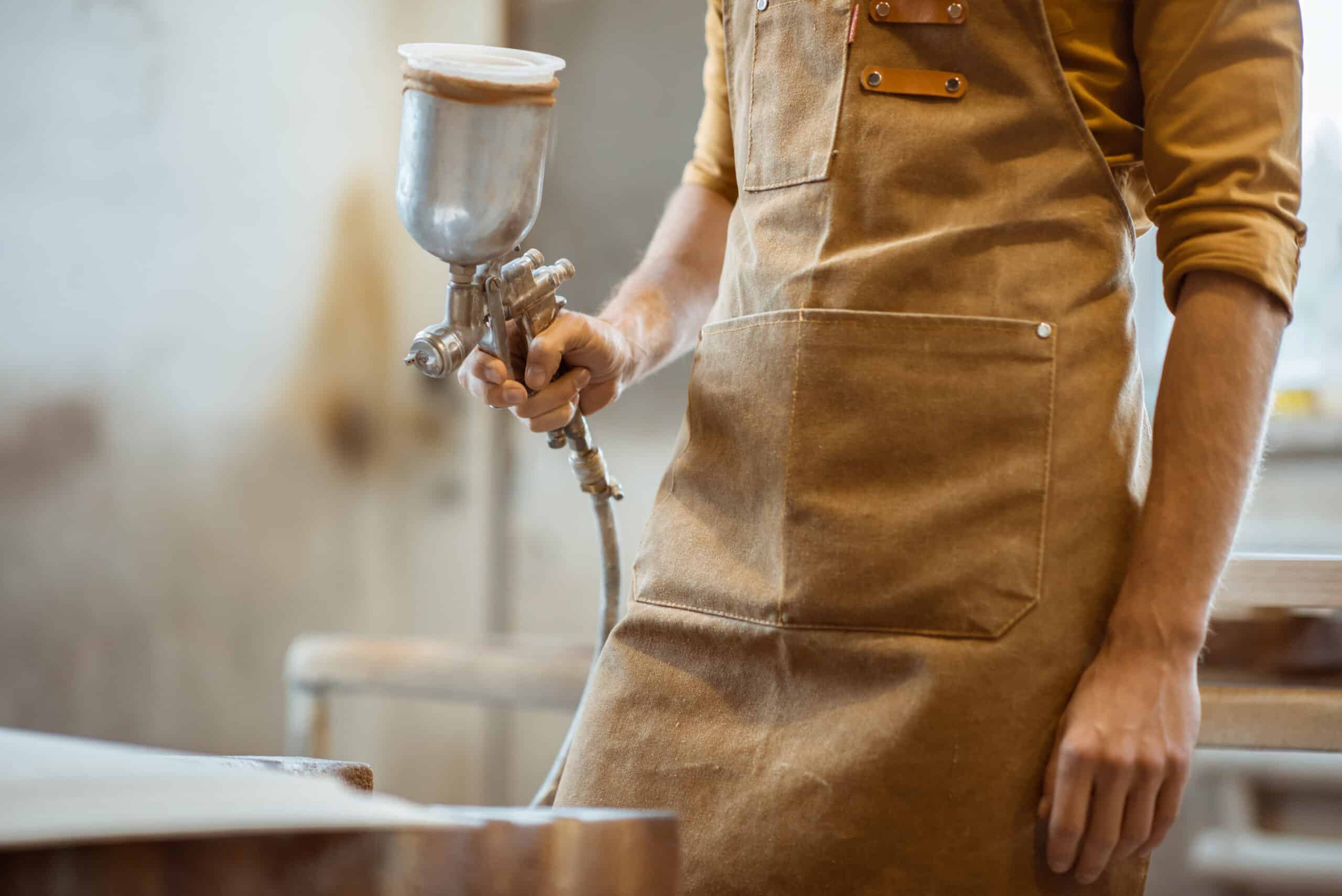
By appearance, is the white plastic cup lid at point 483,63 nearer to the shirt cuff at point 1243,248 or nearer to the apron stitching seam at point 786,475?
the apron stitching seam at point 786,475

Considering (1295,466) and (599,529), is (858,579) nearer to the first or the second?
(599,529)

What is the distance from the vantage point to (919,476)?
0.83 metres

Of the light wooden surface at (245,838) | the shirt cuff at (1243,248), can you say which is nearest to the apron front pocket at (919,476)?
the shirt cuff at (1243,248)

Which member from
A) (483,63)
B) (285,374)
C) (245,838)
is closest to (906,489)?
(483,63)

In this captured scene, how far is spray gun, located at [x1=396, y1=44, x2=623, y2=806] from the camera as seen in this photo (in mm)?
760

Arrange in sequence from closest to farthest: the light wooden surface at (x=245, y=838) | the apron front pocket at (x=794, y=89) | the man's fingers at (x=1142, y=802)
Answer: the light wooden surface at (x=245, y=838), the man's fingers at (x=1142, y=802), the apron front pocket at (x=794, y=89)

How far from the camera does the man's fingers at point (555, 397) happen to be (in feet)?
3.11

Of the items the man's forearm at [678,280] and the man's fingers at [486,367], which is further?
the man's forearm at [678,280]

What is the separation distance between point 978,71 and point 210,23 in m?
2.03

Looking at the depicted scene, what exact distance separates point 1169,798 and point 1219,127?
429 mm

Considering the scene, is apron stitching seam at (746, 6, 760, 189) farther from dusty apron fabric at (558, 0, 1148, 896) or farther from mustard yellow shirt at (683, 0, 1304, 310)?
mustard yellow shirt at (683, 0, 1304, 310)

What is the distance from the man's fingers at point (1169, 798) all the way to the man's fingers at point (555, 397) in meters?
0.50

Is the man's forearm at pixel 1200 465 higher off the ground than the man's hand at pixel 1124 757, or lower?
higher

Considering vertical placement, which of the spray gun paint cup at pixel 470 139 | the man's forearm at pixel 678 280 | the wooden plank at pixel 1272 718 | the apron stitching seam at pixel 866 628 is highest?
the spray gun paint cup at pixel 470 139
